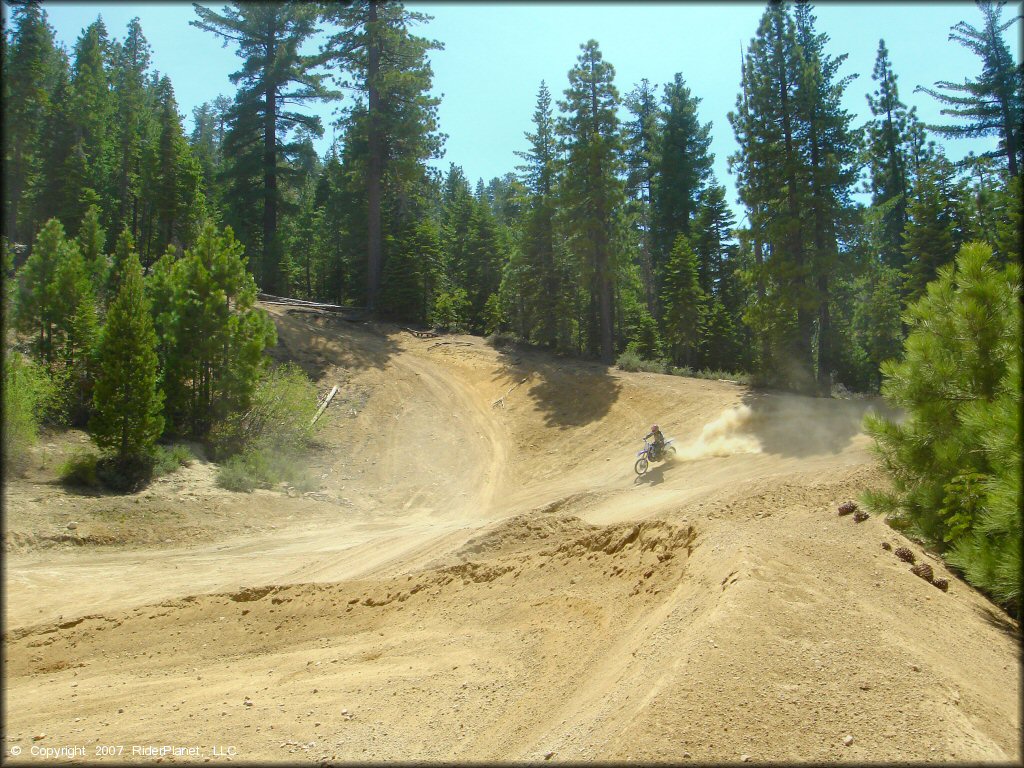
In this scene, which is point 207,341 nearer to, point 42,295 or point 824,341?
point 42,295

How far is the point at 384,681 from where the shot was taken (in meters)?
7.63

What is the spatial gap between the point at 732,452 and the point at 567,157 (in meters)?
16.9

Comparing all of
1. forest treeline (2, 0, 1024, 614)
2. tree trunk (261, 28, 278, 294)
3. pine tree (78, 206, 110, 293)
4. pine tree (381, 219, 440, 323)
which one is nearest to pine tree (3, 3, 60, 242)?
forest treeline (2, 0, 1024, 614)

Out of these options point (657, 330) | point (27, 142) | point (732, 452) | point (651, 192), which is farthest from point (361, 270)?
point (27, 142)

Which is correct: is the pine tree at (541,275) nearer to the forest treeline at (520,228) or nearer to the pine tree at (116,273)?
the forest treeline at (520,228)

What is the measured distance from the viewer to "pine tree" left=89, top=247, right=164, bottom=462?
1578cm

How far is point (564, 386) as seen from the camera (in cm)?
2644

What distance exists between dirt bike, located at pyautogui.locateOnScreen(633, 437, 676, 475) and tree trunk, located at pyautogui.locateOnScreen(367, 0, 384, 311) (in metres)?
20.5

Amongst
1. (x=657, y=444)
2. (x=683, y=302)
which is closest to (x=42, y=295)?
(x=657, y=444)

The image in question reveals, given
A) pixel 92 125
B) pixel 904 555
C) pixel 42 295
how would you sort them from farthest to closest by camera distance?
pixel 92 125, pixel 42 295, pixel 904 555

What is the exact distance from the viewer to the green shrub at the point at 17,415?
15.1 metres

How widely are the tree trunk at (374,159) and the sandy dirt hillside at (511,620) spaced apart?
17.1m

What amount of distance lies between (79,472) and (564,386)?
16.6 meters

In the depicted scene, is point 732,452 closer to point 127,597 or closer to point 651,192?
point 127,597
